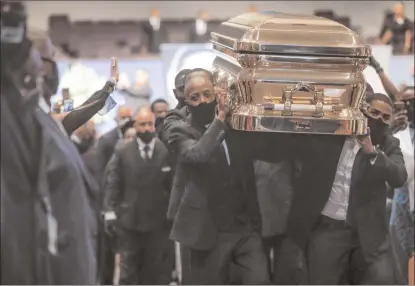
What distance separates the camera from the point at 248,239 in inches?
82.2

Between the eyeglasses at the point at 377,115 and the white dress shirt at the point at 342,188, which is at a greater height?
the eyeglasses at the point at 377,115

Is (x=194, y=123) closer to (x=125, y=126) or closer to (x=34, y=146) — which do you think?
(x=125, y=126)

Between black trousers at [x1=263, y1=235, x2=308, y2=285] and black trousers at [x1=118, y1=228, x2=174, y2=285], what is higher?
black trousers at [x1=263, y1=235, x2=308, y2=285]

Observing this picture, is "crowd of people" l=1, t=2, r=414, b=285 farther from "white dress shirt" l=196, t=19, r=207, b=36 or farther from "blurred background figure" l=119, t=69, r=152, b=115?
"white dress shirt" l=196, t=19, r=207, b=36

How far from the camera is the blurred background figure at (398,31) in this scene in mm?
2590

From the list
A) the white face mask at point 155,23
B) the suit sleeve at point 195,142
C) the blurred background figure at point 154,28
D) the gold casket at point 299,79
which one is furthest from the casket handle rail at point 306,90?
the white face mask at point 155,23

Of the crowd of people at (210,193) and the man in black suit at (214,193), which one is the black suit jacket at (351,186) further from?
the man in black suit at (214,193)

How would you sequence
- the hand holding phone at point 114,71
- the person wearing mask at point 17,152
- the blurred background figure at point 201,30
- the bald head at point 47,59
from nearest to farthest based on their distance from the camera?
1. the person wearing mask at point 17,152
2. the bald head at point 47,59
3. the hand holding phone at point 114,71
4. the blurred background figure at point 201,30

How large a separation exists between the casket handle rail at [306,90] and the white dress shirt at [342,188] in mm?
203

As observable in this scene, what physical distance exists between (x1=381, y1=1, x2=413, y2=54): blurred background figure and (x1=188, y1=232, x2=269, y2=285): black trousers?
1037 mm

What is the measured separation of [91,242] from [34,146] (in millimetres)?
353

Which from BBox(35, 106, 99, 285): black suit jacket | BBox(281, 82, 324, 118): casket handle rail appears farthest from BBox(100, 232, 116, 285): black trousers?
BBox(281, 82, 324, 118): casket handle rail

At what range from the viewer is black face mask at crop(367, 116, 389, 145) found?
6.73 feet

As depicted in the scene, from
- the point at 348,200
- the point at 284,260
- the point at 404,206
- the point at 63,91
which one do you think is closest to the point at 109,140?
the point at 63,91
